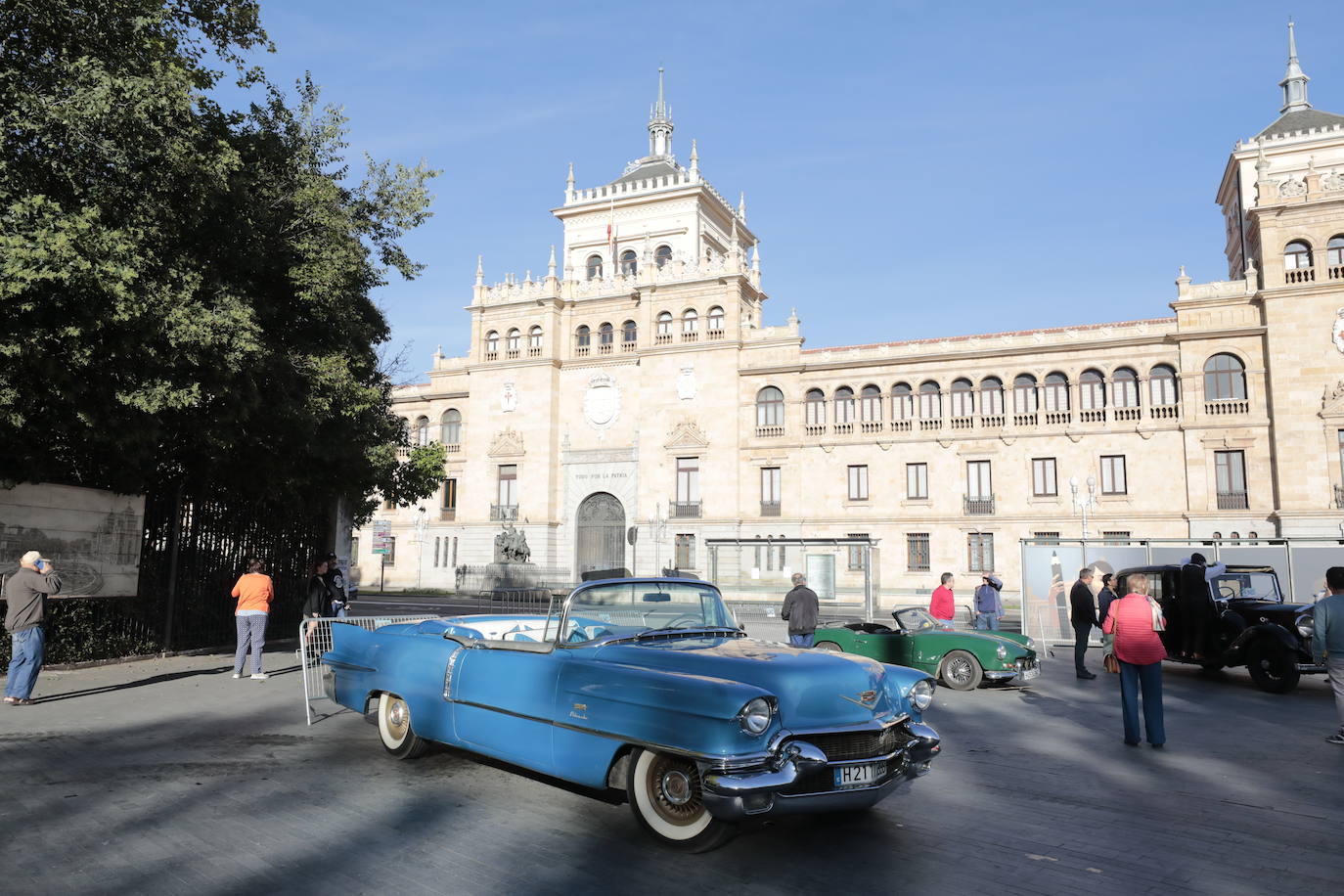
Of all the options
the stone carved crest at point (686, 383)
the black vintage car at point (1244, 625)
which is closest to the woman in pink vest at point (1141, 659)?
the black vintage car at point (1244, 625)

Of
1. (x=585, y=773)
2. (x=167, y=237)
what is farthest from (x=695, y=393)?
(x=585, y=773)

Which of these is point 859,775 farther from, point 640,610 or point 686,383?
point 686,383

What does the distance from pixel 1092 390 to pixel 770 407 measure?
1341 centimetres

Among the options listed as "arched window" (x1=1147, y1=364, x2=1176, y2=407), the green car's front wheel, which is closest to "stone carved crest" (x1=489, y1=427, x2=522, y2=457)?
"arched window" (x1=1147, y1=364, x2=1176, y2=407)

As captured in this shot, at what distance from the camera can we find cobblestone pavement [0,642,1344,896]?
4.60 metres

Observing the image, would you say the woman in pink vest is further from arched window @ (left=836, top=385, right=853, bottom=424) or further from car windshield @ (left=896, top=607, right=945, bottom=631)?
arched window @ (left=836, top=385, right=853, bottom=424)

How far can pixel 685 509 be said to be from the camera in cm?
3972

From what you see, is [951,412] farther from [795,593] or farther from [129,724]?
[129,724]

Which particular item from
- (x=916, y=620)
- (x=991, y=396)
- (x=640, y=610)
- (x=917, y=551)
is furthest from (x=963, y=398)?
(x=640, y=610)

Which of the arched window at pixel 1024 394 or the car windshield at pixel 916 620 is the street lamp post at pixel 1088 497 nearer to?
the arched window at pixel 1024 394

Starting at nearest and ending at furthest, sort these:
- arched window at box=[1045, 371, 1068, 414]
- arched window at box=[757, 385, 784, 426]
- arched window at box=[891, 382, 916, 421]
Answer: arched window at box=[1045, 371, 1068, 414] < arched window at box=[891, 382, 916, 421] < arched window at box=[757, 385, 784, 426]

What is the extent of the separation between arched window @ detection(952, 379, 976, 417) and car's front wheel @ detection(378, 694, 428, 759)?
32715mm

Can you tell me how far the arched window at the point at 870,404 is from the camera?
37.9m

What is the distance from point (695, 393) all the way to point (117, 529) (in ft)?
95.7
